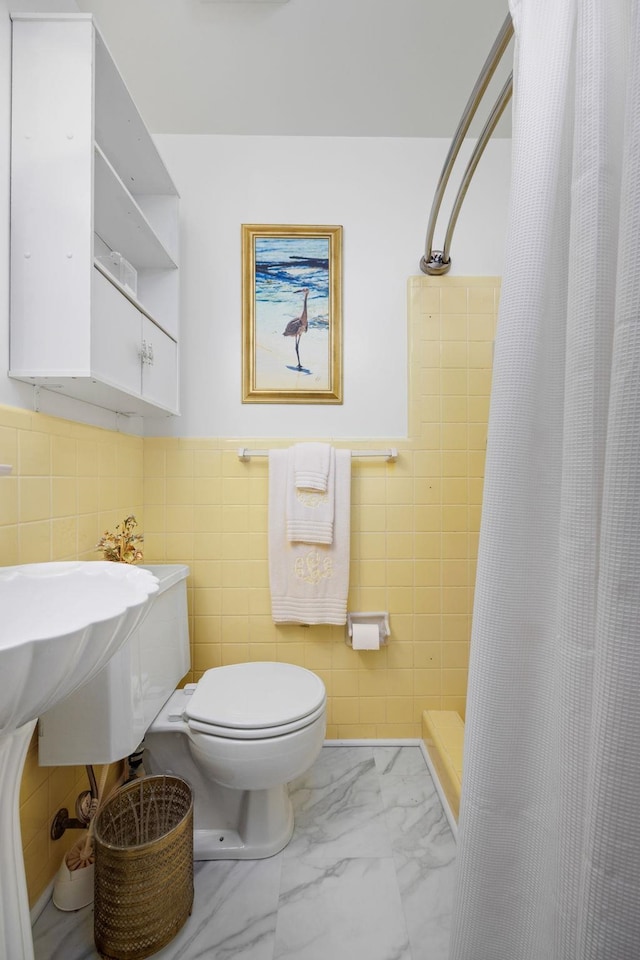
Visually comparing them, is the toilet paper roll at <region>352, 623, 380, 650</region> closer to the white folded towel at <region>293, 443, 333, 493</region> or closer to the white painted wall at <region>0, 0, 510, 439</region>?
the white folded towel at <region>293, 443, 333, 493</region>

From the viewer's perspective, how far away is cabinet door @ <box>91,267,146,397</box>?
3.24 feet

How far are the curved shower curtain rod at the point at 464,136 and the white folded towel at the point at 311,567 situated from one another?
79 cm

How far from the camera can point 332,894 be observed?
3.56 feet

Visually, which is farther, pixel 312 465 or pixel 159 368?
pixel 312 465

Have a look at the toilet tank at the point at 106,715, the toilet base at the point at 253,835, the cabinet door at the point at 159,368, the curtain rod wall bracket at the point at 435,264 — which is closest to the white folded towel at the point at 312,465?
the cabinet door at the point at 159,368

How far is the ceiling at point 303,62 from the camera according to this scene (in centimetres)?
126

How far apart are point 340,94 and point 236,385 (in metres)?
1.06

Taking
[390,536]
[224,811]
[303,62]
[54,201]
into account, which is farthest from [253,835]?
[303,62]

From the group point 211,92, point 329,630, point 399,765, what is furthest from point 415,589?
point 211,92

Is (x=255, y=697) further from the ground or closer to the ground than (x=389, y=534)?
closer to the ground

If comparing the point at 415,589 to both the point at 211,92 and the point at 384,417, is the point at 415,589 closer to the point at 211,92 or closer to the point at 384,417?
the point at 384,417

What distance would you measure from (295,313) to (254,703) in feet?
4.42

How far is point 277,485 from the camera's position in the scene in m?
1.62

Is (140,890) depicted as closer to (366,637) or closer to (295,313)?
(366,637)
